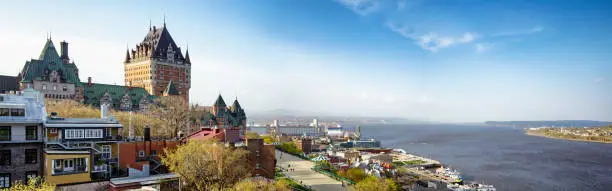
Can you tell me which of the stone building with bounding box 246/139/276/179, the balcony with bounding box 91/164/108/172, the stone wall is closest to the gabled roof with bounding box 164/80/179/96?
the stone building with bounding box 246/139/276/179

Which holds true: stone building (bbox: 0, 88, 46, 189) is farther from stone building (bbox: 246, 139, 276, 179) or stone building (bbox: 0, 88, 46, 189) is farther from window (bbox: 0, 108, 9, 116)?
stone building (bbox: 246, 139, 276, 179)

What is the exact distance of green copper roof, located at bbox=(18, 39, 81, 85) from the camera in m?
53.6

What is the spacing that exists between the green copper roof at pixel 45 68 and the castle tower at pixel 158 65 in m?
17.0

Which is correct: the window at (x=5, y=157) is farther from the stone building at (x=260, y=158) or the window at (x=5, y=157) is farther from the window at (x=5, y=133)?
the stone building at (x=260, y=158)

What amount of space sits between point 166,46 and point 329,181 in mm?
50885

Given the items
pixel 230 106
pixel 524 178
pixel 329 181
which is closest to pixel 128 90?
pixel 230 106

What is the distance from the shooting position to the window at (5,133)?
22.5 m

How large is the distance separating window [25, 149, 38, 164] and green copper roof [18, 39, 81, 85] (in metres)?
36.7

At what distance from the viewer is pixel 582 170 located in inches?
3248

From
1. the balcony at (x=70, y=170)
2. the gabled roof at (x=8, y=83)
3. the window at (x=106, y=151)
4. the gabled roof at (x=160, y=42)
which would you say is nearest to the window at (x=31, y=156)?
the balcony at (x=70, y=170)

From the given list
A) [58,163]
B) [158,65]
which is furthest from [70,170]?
[158,65]

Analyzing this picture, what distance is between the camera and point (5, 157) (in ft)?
73.5

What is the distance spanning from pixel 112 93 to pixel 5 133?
44.5 meters

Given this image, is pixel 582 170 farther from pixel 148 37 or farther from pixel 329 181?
pixel 148 37
